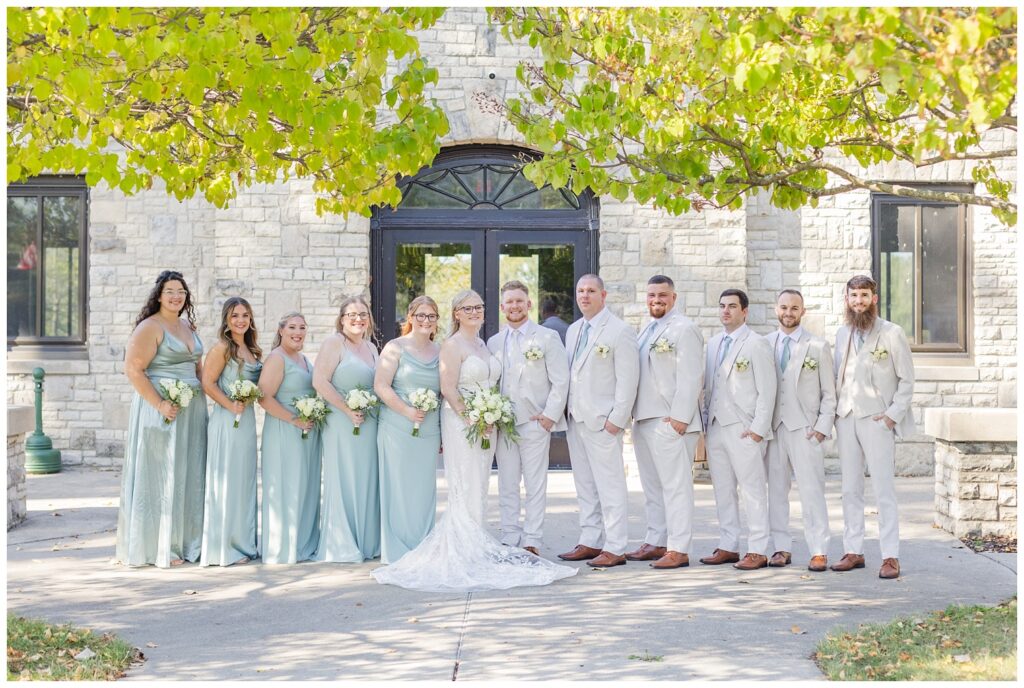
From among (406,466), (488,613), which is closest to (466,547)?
(406,466)

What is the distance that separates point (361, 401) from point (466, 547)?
1.29m

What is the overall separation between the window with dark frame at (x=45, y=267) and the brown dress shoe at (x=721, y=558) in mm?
8650

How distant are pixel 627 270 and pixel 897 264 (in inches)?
133

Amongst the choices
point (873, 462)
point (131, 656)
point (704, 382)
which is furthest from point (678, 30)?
point (131, 656)

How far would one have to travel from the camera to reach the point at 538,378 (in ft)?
25.2

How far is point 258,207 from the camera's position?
12.5m

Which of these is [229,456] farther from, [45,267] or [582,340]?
[45,267]

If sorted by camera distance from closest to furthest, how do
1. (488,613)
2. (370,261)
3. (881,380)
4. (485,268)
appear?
(488,613)
(881,380)
(370,261)
(485,268)

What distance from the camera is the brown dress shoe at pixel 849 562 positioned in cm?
736

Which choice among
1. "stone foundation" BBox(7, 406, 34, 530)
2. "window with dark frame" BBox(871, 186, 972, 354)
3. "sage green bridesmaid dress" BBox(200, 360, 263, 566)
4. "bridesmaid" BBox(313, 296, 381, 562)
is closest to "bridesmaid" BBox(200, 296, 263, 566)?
"sage green bridesmaid dress" BBox(200, 360, 263, 566)

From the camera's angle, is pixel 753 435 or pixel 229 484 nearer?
pixel 753 435

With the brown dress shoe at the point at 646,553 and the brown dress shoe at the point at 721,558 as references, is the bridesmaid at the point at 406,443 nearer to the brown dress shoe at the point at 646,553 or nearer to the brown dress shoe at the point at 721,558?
the brown dress shoe at the point at 646,553

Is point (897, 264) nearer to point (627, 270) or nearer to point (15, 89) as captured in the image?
point (627, 270)

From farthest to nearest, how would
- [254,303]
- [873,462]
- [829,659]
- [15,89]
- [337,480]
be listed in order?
[254,303] < [337,480] < [873,462] < [15,89] < [829,659]
